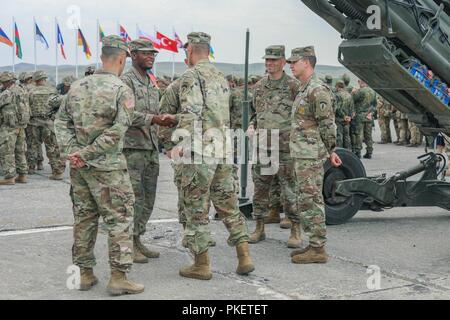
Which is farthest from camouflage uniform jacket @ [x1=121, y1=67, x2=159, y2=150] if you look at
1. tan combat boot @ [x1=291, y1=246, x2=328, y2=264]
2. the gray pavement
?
tan combat boot @ [x1=291, y1=246, x2=328, y2=264]

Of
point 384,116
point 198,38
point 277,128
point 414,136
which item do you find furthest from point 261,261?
point 384,116

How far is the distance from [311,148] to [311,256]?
0.99 meters

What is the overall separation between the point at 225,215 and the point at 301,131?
113 cm

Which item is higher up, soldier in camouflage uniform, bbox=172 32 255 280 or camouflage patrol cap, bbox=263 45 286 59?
camouflage patrol cap, bbox=263 45 286 59

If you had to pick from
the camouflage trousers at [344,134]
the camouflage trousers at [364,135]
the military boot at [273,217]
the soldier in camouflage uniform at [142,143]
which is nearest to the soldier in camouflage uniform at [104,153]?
the soldier in camouflage uniform at [142,143]

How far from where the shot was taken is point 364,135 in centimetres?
1594

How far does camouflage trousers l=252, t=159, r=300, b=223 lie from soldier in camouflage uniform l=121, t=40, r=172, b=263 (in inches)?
51.2

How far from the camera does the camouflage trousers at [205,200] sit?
5.55 meters

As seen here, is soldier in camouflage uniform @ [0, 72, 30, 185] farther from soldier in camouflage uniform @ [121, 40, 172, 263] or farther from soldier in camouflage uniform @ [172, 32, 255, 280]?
soldier in camouflage uniform @ [172, 32, 255, 280]

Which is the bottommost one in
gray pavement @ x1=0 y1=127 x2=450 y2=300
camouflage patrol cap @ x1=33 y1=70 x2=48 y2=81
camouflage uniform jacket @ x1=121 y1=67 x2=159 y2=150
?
gray pavement @ x1=0 y1=127 x2=450 y2=300

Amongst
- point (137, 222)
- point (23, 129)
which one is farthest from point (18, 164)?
point (137, 222)

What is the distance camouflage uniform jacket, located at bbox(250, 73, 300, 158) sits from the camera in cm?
702
